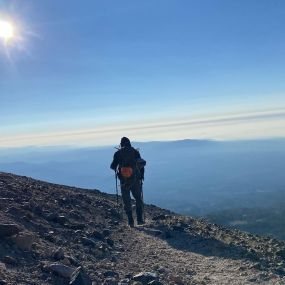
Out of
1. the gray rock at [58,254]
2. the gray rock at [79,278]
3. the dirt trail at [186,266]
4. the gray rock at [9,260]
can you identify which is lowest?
the dirt trail at [186,266]

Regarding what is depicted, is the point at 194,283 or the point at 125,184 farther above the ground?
the point at 125,184

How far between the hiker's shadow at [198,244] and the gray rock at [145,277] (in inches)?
123

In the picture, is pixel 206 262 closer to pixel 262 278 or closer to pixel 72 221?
pixel 262 278

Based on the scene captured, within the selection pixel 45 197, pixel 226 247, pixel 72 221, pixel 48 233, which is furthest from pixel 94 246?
pixel 45 197

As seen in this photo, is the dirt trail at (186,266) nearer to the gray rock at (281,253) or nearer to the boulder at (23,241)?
the gray rock at (281,253)

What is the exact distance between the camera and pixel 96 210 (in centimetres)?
1748

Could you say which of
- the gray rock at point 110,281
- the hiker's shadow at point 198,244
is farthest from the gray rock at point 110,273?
the hiker's shadow at point 198,244

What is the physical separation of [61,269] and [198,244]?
585cm

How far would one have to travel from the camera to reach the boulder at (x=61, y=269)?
29.6ft

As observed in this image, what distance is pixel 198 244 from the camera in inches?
556

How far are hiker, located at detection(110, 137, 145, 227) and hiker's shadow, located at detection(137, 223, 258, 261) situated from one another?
1.44m

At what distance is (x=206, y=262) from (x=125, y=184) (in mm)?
5727

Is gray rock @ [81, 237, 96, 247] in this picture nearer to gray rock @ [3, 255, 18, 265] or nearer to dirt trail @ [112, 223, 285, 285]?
dirt trail @ [112, 223, 285, 285]

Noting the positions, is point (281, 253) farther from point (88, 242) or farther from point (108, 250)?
point (88, 242)
